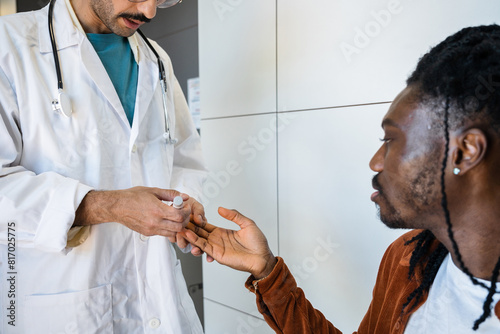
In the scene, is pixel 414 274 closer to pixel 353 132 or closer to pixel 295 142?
pixel 353 132

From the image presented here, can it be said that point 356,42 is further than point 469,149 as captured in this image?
Yes

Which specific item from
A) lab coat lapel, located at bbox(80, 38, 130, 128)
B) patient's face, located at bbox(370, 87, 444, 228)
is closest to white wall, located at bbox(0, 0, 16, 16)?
lab coat lapel, located at bbox(80, 38, 130, 128)

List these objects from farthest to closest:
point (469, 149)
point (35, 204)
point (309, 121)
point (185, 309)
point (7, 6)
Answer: point (7, 6) → point (309, 121) → point (185, 309) → point (35, 204) → point (469, 149)

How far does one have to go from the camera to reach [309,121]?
1840 mm

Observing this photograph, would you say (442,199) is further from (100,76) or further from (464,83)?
(100,76)

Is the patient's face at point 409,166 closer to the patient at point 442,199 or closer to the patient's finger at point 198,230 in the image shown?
the patient at point 442,199

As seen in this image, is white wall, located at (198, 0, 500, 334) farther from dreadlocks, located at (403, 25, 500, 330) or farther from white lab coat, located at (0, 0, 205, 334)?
white lab coat, located at (0, 0, 205, 334)

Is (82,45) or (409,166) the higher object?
(82,45)

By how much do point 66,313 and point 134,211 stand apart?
0.38m

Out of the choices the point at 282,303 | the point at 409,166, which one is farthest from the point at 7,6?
the point at 409,166

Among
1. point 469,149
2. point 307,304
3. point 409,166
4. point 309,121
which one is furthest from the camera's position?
point 309,121

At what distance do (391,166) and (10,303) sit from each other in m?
1.12

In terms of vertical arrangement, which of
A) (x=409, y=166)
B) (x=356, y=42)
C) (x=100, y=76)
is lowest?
(x=409, y=166)

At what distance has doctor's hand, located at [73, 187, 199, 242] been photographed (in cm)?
110
